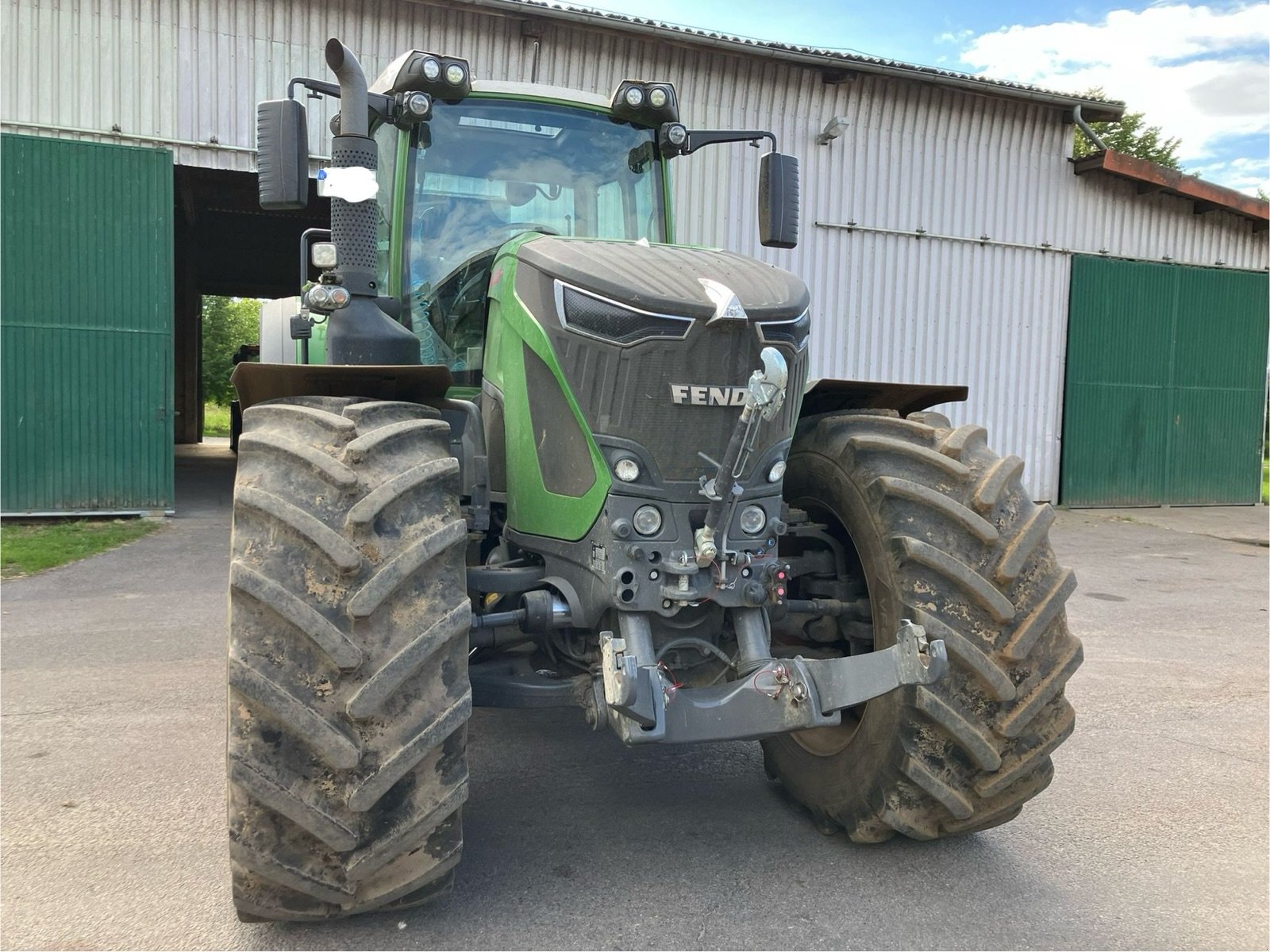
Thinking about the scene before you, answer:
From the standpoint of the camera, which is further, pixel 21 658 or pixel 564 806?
pixel 21 658

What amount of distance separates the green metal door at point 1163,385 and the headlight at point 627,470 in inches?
515

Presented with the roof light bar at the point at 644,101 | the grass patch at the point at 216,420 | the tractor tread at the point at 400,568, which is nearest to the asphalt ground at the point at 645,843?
the tractor tread at the point at 400,568

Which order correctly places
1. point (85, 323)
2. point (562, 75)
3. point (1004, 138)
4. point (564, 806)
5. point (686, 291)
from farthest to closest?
point (1004, 138), point (562, 75), point (85, 323), point (564, 806), point (686, 291)

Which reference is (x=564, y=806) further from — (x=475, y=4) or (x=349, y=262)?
(x=475, y=4)

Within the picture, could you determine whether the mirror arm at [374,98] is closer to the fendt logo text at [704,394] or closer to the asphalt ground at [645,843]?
the fendt logo text at [704,394]

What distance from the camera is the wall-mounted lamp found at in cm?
1234

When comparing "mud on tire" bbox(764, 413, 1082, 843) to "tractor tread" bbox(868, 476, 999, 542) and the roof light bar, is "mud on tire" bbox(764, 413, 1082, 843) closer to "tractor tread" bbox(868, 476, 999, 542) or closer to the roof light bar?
"tractor tread" bbox(868, 476, 999, 542)

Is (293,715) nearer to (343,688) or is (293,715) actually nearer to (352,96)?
(343,688)

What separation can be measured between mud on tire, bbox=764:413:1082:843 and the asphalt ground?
0.29 m

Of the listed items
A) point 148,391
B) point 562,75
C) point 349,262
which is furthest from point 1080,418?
point 349,262

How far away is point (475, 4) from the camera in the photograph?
10.7 metres

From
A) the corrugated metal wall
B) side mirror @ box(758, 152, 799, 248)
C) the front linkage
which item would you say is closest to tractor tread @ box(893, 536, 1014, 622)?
the front linkage

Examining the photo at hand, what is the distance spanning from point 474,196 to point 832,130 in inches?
382

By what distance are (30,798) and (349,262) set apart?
234cm
